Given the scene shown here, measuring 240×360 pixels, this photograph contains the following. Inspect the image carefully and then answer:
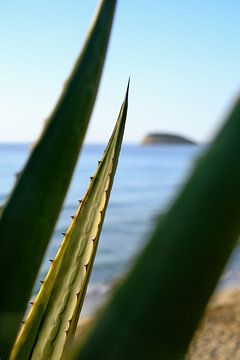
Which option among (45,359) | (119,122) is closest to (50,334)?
(45,359)

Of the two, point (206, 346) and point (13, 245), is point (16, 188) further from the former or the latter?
point (206, 346)

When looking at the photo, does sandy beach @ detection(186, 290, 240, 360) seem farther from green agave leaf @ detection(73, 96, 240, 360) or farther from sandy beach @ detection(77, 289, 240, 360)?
green agave leaf @ detection(73, 96, 240, 360)

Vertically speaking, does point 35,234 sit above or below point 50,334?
above

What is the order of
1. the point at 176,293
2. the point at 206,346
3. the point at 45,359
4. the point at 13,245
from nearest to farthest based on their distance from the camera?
the point at 176,293 < the point at 13,245 < the point at 45,359 < the point at 206,346

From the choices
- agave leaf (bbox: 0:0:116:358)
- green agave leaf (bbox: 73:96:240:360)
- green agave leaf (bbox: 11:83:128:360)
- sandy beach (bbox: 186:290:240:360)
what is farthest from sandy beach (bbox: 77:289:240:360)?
green agave leaf (bbox: 73:96:240:360)

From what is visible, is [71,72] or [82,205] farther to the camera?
[82,205]

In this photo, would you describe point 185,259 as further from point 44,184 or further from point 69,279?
point 69,279

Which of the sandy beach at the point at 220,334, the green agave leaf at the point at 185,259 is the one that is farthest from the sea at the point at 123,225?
the sandy beach at the point at 220,334
